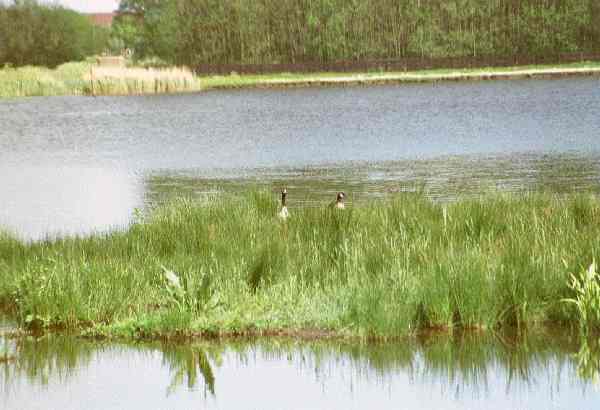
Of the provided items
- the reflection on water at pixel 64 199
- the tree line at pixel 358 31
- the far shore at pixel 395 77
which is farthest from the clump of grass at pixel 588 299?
the tree line at pixel 358 31

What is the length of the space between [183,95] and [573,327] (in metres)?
61.4

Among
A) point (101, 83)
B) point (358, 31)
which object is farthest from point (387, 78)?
point (101, 83)

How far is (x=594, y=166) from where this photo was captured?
26141 mm

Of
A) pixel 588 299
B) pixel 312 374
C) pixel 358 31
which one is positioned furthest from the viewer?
pixel 358 31

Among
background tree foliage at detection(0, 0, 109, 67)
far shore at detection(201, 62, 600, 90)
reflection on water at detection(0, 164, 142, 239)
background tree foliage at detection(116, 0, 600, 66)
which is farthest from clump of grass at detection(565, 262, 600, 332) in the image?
background tree foliage at detection(0, 0, 109, 67)

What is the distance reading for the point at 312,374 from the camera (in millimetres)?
9609

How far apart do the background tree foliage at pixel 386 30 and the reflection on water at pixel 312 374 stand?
8484 centimetres

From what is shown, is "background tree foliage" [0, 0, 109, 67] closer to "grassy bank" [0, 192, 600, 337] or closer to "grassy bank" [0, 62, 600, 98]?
→ "grassy bank" [0, 62, 600, 98]

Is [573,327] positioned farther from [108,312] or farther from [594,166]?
[594,166]

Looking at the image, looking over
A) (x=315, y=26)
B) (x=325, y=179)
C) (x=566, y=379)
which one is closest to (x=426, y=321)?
(x=566, y=379)

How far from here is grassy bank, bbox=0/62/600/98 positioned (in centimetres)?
7125

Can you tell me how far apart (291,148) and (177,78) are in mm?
38118

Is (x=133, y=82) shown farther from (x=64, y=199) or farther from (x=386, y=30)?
(x=64, y=199)

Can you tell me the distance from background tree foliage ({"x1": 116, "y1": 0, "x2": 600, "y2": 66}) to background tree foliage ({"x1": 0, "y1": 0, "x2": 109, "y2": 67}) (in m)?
11.6
